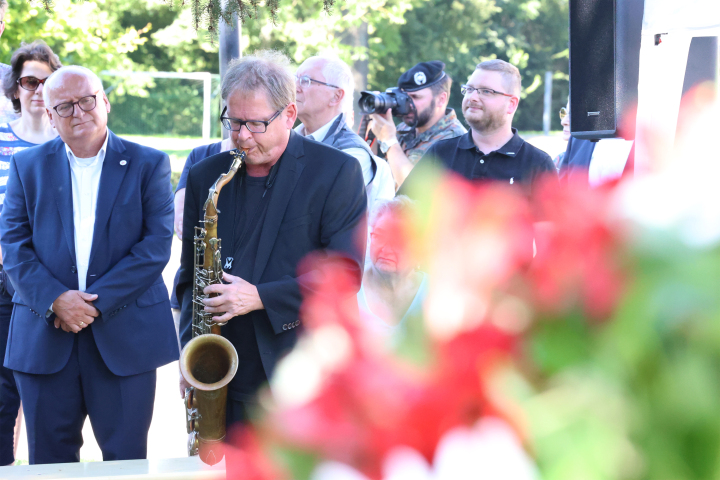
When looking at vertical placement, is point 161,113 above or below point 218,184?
above

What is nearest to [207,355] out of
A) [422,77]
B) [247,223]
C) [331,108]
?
[247,223]

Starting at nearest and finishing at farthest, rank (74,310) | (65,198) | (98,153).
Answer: (74,310)
(65,198)
(98,153)

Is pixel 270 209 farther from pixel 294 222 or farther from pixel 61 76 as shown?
pixel 61 76

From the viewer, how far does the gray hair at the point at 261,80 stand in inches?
99.3

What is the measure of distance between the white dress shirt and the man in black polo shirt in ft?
5.47

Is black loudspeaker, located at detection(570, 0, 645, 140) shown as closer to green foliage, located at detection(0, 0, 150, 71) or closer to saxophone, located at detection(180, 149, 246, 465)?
saxophone, located at detection(180, 149, 246, 465)

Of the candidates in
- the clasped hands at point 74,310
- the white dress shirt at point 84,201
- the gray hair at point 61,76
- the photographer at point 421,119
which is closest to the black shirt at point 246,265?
the clasped hands at point 74,310

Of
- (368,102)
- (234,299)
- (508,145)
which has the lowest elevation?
(234,299)

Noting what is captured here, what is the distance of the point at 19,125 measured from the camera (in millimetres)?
3869

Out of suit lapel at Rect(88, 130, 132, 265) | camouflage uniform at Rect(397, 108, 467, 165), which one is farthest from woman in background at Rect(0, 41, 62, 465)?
camouflage uniform at Rect(397, 108, 467, 165)

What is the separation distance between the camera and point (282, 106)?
8.41 feet

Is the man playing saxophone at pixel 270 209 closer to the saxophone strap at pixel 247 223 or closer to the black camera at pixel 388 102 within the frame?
the saxophone strap at pixel 247 223

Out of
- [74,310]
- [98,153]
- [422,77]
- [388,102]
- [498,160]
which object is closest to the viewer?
[74,310]

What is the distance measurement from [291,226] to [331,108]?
153cm
